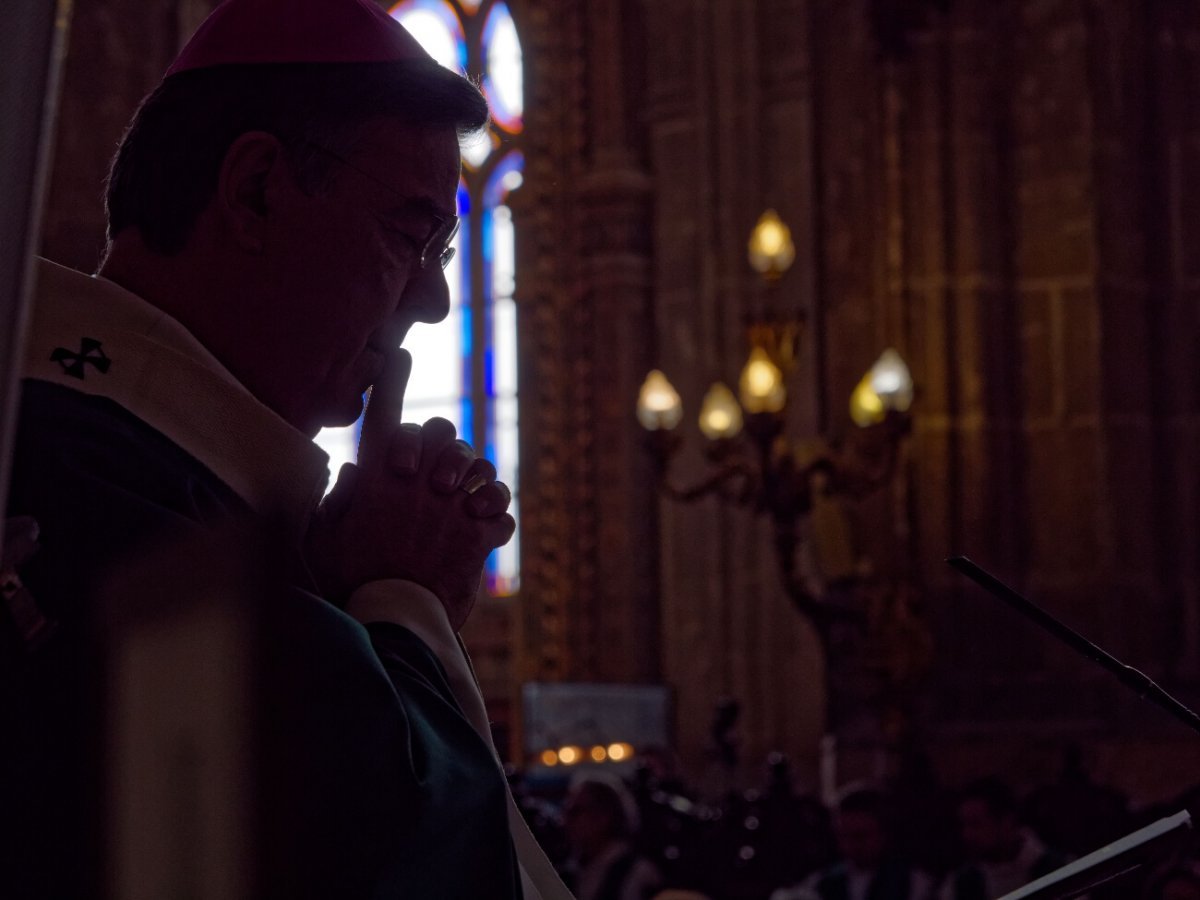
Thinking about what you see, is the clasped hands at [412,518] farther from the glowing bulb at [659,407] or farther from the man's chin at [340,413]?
the glowing bulb at [659,407]

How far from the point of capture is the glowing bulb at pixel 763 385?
9695 millimetres

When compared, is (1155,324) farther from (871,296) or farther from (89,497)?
(89,497)

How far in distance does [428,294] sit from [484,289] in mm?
17710

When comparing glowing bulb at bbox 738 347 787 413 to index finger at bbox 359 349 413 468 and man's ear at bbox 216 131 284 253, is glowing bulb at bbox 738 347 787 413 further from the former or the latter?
man's ear at bbox 216 131 284 253

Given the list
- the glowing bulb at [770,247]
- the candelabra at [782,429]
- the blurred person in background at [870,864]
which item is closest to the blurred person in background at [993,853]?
the blurred person in background at [870,864]

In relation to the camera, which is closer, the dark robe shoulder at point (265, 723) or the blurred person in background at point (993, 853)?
the dark robe shoulder at point (265, 723)

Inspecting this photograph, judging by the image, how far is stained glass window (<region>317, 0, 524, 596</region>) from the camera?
18938mm

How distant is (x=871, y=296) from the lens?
13945 millimetres

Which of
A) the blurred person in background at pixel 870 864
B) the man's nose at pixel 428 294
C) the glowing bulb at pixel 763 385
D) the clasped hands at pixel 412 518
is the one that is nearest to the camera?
the clasped hands at pixel 412 518

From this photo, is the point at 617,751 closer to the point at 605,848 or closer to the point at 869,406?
the point at 869,406

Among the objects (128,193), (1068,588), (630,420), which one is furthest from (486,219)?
(128,193)

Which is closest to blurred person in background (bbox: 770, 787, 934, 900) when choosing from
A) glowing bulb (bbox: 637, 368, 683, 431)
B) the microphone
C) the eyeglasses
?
glowing bulb (bbox: 637, 368, 683, 431)

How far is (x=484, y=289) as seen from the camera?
1923cm

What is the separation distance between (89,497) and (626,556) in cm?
1508
